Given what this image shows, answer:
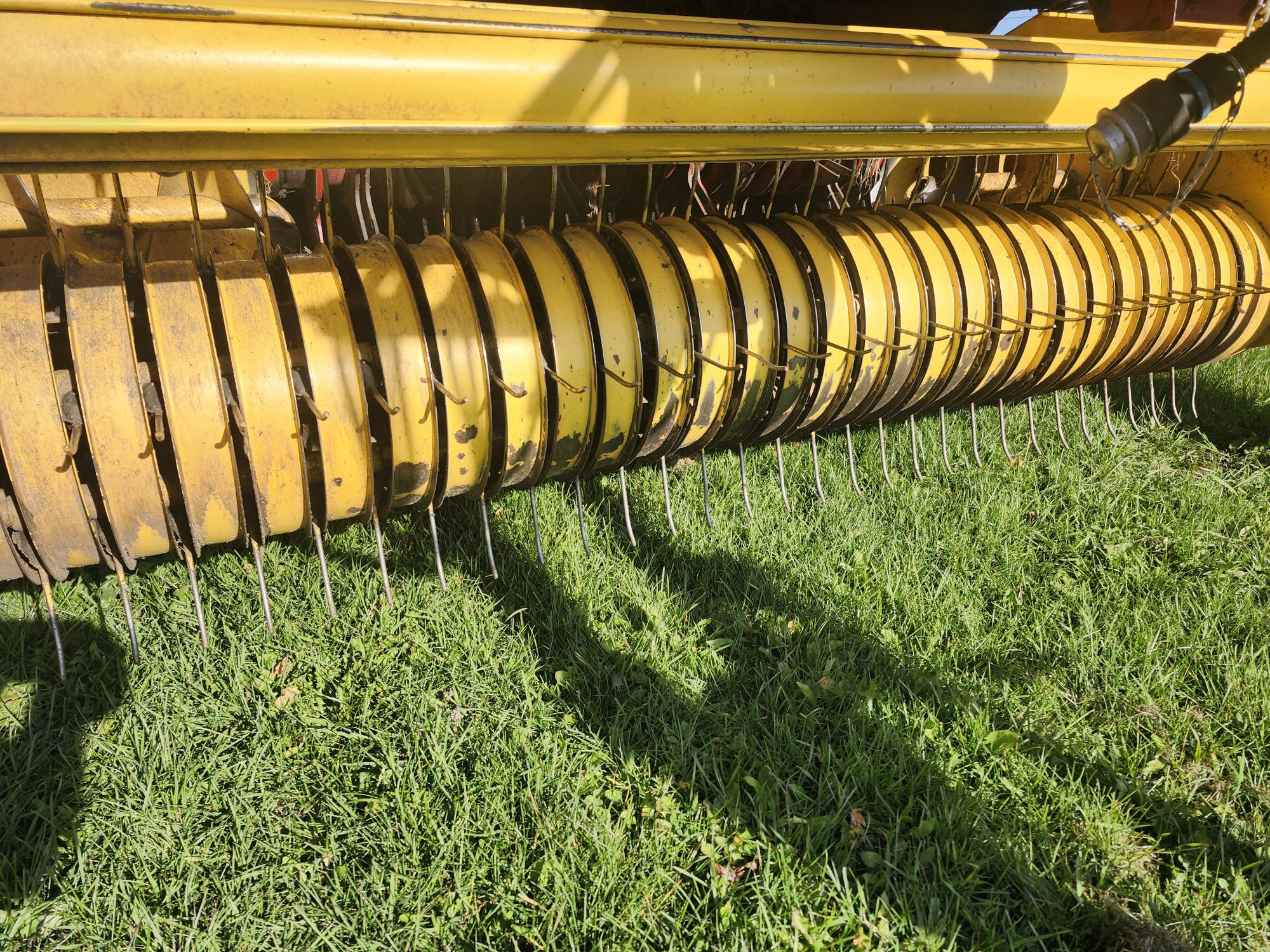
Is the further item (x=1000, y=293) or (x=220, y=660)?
(x=1000, y=293)

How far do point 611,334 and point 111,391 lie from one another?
106cm

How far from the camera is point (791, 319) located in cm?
225

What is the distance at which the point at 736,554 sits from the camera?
7.98 feet

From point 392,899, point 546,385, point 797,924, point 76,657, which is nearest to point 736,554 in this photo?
point 546,385

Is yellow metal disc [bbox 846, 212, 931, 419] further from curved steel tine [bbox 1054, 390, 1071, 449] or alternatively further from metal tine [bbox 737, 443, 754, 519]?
curved steel tine [bbox 1054, 390, 1071, 449]

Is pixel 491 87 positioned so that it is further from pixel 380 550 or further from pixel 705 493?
pixel 705 493

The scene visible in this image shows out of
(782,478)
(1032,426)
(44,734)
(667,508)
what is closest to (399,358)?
(667,508)

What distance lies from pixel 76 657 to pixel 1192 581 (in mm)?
3015

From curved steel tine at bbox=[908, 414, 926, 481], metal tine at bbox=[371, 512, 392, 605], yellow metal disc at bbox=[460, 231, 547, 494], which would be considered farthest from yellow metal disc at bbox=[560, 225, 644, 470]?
curved steel tine at bbox=[908, 414, 926, 481]

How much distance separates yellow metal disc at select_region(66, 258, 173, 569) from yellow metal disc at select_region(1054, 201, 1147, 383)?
8.79 ft

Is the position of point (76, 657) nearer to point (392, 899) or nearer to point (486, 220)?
point (392, 899)

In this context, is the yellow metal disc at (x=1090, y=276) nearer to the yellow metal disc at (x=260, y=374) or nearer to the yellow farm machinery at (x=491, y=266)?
the yellow farm machinery at (x=491, y=266)

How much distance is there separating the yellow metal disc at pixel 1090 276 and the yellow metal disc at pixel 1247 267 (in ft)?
1.74

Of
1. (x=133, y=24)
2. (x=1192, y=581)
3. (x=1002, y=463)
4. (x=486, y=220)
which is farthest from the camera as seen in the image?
(x=486, y=220)
